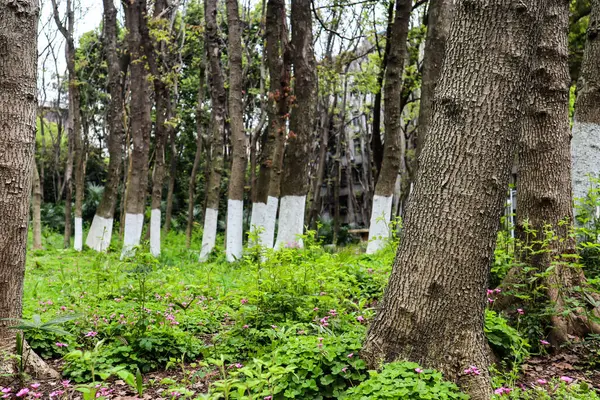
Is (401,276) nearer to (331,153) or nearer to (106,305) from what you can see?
(106,305)

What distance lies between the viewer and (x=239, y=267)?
32.6ft

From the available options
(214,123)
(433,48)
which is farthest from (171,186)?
(433,48)

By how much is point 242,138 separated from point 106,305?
657 cm

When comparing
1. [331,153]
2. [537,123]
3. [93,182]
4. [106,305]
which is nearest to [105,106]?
[93,182]

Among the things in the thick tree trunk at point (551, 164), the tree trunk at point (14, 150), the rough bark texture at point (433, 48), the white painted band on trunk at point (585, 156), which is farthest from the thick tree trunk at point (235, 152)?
the tree trunk at point (14, 150)

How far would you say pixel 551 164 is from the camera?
4777mm

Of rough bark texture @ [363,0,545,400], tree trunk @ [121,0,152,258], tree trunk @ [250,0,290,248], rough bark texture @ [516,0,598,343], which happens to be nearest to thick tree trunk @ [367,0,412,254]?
tree trunk @ [250,0,290,248]

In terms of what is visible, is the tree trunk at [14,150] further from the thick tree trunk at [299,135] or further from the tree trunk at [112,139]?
the tree trunk at [112,139]

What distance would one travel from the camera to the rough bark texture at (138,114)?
12.9 metres

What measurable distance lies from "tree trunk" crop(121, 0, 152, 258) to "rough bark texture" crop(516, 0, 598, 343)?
33.6 ft

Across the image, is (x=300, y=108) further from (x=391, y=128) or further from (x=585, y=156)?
(x=585, y=156)

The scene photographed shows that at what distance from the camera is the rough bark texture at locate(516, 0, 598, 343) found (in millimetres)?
4582

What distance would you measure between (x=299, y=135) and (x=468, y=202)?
695 centimetres

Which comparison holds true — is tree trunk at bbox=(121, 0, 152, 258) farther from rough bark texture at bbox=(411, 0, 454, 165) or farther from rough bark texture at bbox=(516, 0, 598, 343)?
rough bark texture at bbox=(516, 0, 598, 343)
